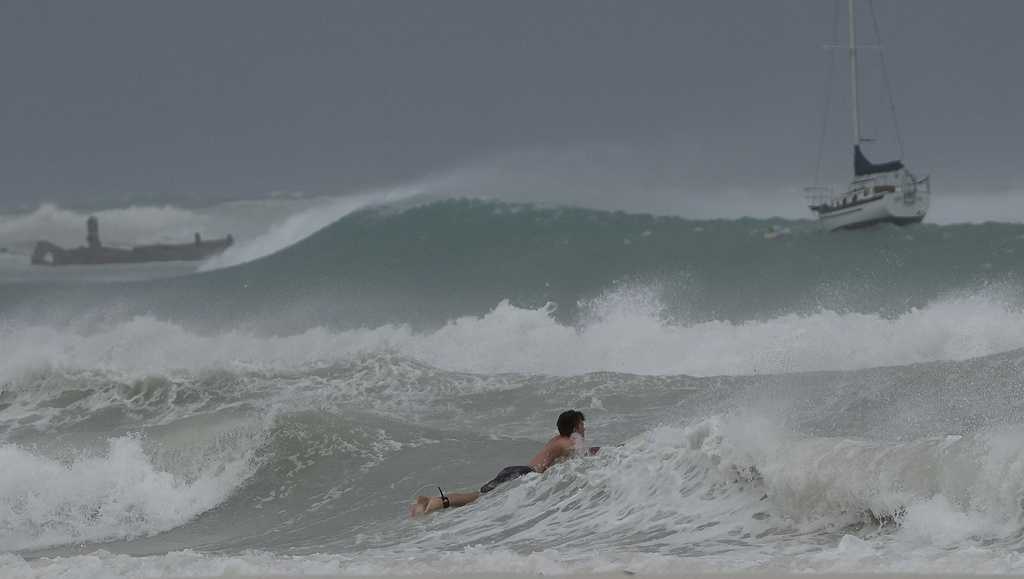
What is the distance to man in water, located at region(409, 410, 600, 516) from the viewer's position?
941 cm

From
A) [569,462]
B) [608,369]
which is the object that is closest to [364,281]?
[608,369]

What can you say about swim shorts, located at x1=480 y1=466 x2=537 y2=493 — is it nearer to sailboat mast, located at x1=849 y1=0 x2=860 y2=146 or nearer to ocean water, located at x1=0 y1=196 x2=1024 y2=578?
ocean water, located at x1=0 y1=196 x2=1024 y2=578

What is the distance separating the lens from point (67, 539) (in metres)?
10.5

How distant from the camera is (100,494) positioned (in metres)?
11.3

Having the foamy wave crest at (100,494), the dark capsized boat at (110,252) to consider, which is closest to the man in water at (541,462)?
the foamy wave crest at (100,494)

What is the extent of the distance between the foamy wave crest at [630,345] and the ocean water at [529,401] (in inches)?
2.4

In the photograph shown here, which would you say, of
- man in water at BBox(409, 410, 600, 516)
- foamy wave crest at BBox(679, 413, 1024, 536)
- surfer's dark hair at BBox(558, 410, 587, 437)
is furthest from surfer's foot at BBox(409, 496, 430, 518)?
foamy wave crest at BBox(679, 413, 1024, 536)

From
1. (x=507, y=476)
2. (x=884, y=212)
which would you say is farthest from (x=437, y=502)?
(x=884, y=212)

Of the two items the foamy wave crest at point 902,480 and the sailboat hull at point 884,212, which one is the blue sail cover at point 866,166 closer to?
the sailboat hull at point 884,212

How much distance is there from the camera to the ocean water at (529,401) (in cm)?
747

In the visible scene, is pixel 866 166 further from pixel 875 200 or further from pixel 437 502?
A: pixel 437 502

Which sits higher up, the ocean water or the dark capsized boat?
the dark capsized boat

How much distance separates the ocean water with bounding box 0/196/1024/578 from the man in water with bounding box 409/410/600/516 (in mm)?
169

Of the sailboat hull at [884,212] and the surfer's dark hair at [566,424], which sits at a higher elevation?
the sailboat hull at [884,212]
